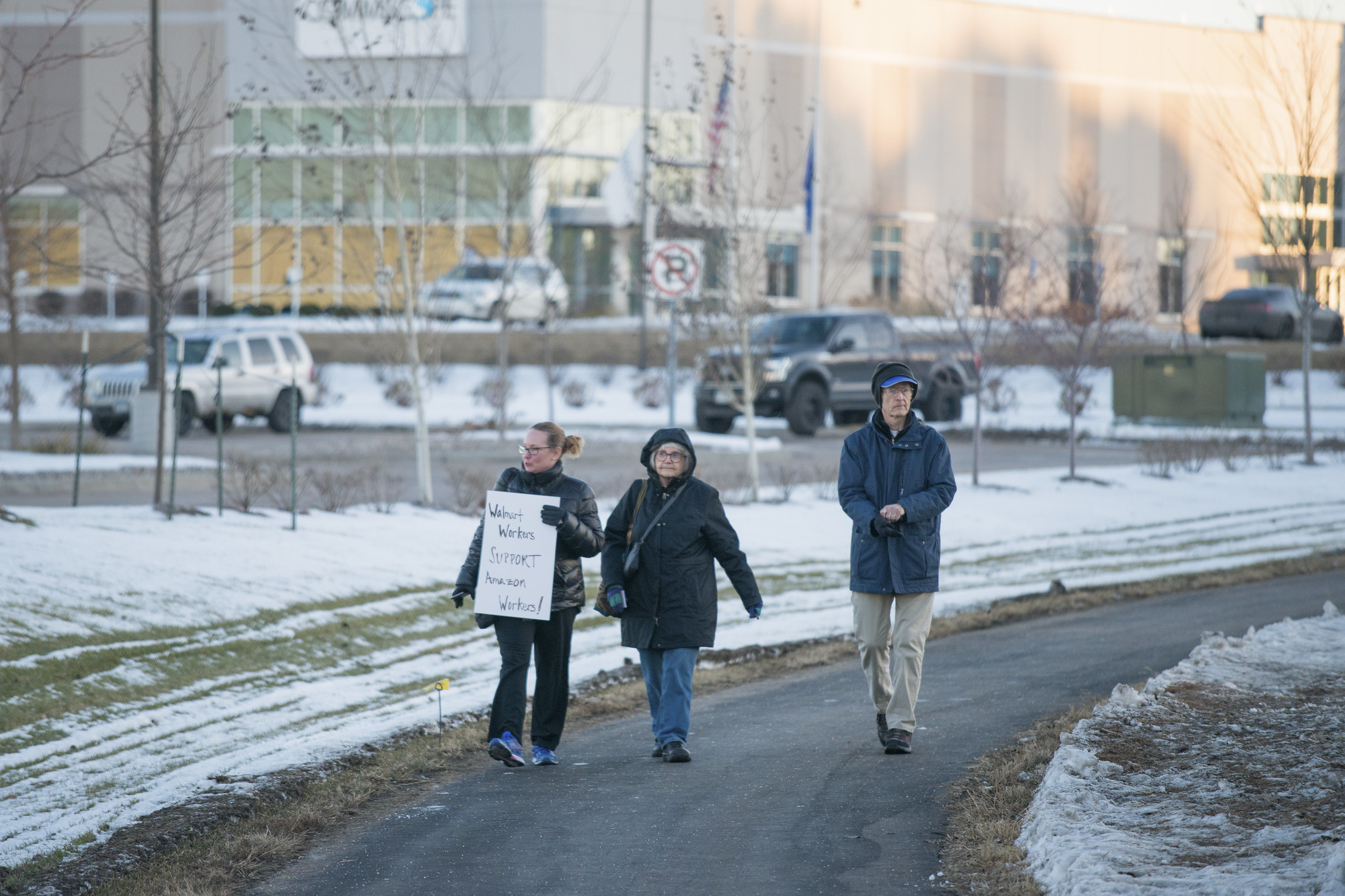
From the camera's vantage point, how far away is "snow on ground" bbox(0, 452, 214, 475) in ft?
58.3

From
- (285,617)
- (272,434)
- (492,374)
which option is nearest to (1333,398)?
(492,374)

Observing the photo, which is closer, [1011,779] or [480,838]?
[480,838]

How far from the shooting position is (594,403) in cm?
3484

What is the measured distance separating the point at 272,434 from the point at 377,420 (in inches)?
128

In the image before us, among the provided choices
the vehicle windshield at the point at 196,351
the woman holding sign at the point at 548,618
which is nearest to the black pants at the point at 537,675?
the woman holding sign at the point at 548,618

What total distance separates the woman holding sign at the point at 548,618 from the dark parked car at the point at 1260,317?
36576 mm

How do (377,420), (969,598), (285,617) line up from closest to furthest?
1. (285,617)
2. (969,598)
3. (377,420)

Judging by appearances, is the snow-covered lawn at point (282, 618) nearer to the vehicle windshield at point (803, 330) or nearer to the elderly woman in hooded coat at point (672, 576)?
the elderly woman in hooded coat at point (672, 576)

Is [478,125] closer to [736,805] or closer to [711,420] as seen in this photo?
[711,420]

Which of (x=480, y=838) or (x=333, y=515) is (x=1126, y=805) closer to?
(x=480, y=838)

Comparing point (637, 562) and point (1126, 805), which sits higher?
point (637, 562)

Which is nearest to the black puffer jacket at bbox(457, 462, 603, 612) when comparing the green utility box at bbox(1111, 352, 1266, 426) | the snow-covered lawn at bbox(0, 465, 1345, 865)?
the snow-covered lawn at bbox(0, 465, 1345, 865)

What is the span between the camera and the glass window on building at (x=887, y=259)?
57000mm

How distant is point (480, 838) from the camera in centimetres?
581
